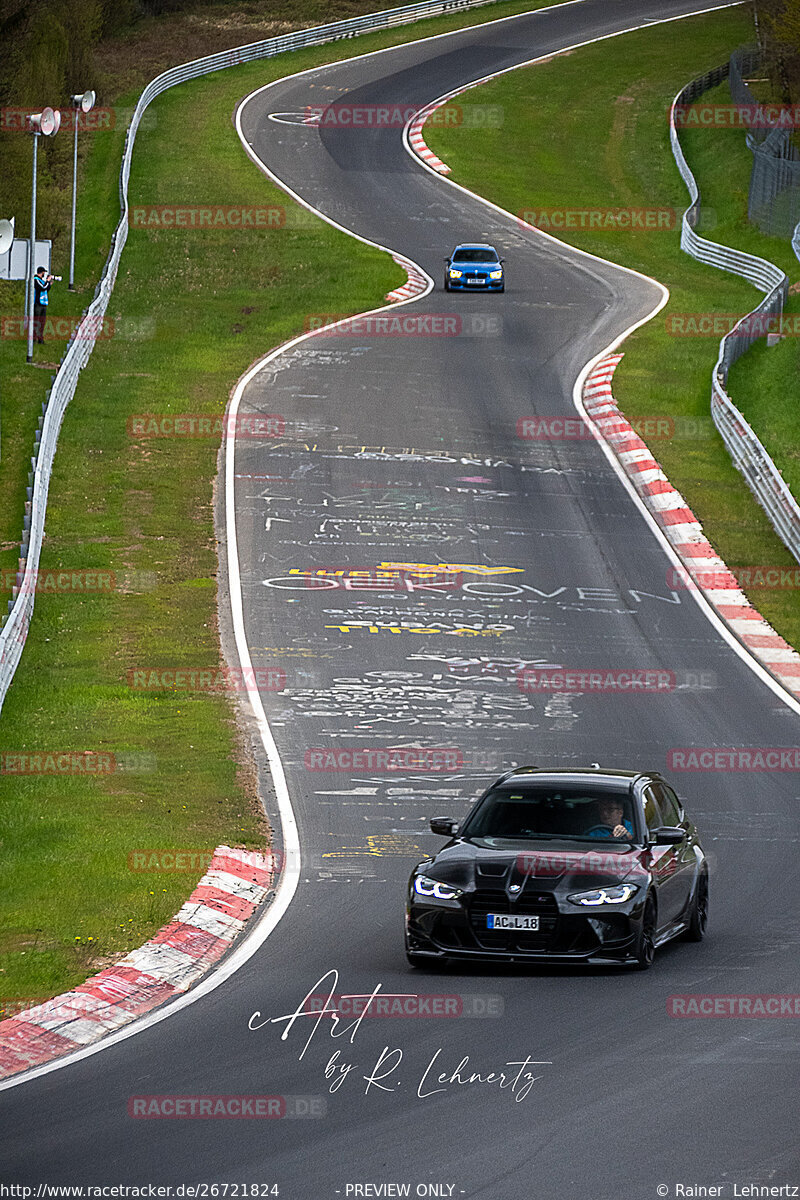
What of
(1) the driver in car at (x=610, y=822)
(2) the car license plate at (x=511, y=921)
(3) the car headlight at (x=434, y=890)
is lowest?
(2) the car license plate at (x=511, y=921)

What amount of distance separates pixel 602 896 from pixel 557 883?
307 mm

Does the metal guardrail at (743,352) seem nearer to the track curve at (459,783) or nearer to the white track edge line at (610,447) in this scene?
the white track edge line at (610,447)

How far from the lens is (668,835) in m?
12.2

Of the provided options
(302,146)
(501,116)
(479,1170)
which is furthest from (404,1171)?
(501,116)

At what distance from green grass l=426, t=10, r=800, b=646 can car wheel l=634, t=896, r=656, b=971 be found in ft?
45.3

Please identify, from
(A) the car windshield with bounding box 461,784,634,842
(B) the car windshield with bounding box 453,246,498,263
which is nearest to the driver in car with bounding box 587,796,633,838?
(A) the car windshield with bounding box 461,784,634,842

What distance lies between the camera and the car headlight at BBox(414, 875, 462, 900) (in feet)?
38.3

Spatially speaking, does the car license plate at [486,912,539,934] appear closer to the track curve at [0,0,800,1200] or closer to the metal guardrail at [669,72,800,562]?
the track curve at [0,0,800,1200]

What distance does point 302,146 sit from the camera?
68938 mm

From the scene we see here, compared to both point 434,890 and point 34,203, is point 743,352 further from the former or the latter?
point 434,890

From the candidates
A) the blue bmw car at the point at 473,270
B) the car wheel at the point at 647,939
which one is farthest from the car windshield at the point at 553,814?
the blue bmw car at the point at 473,270

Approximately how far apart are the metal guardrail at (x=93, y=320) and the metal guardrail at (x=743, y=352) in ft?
40.1

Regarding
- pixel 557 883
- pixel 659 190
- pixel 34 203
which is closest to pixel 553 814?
pixel 557 883

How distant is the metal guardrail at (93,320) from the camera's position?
2223cm
